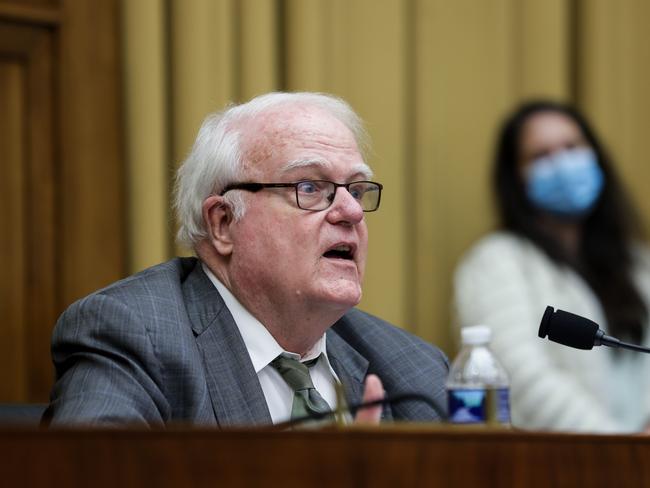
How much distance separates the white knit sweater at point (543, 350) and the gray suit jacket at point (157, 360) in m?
1.10

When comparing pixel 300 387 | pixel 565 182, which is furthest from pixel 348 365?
pixel 565 182

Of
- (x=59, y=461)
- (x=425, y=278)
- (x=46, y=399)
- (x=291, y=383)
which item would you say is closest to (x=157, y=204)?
(x=46, y=399)

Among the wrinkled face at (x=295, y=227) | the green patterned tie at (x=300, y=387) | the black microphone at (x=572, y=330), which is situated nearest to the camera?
the black microphone at (x=572, y=330)

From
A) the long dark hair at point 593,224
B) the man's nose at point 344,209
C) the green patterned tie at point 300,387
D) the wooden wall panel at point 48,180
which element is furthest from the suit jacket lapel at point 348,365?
the long dark hair at point 593,224

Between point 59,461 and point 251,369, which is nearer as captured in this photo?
point 59,461

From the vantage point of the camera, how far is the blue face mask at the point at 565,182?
3389mm

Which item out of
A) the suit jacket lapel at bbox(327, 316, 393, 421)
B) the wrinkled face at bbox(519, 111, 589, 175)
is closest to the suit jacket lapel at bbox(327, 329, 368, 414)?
the suit jacket lapel at bbox(327, 316, 393, 421)

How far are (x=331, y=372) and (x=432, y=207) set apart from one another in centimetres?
152

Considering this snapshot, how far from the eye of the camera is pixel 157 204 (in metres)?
2.99

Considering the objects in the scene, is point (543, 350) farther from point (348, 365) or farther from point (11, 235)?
point (11, 235)

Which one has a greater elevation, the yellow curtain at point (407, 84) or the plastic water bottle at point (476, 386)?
the yellow curtain at point (407, 84)

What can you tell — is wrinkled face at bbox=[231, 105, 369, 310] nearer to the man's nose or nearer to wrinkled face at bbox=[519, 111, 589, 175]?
the man's nose

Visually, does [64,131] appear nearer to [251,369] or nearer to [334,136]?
[334,136]

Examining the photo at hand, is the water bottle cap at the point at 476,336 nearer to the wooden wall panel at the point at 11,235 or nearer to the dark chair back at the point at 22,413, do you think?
the dark chair back at the point at 22,413
